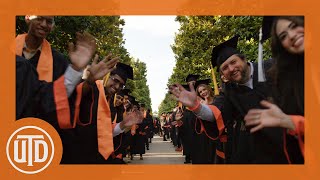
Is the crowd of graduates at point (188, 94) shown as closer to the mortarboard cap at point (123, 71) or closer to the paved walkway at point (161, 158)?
the mortarboard cap at point (123, 71)

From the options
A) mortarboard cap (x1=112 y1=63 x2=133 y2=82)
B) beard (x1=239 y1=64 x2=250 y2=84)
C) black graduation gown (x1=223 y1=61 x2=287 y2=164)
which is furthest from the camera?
mortarboard cap (x1=112 y1=63 x2=133 y2=82)

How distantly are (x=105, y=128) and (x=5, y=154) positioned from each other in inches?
86.9

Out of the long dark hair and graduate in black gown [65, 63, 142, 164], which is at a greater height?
the long dark hair

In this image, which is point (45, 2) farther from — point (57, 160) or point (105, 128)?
point (57, 160)

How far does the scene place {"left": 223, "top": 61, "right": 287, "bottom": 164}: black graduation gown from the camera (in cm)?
388

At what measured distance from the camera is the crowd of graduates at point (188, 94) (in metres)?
3.32

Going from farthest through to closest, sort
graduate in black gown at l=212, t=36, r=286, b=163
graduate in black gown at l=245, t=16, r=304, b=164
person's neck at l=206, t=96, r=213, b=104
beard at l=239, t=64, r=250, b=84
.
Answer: person's neck at l=206, t=96, r=213, b=104, beard at l=239, t=64, r=250, b=84, graduate in black gown at l=212, t=36, r=286, b=163, graduate in black gown at l=245, t=16, r=304, b=164

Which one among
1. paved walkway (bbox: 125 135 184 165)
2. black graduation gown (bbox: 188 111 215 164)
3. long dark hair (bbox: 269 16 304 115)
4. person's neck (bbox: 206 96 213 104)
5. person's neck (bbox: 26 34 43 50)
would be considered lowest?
paved walkway (bbox: 125 135 184 165)

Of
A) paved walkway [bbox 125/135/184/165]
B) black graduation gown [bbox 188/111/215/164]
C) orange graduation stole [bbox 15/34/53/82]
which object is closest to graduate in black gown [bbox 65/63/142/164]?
orange graduation stole [bbox 15/34/53/82]

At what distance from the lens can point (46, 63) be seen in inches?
193

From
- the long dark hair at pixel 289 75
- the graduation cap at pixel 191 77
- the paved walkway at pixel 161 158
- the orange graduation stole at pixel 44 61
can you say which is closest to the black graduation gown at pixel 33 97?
the orange graduation stole at pixel 44 61

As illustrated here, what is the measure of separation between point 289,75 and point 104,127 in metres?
3.13

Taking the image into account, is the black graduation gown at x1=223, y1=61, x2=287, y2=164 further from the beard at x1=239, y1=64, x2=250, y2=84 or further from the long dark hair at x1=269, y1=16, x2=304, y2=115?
the long dark hair at x1=269, y1=16, x2=304, y2=115

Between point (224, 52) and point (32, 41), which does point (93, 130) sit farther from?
point (224, 52)
